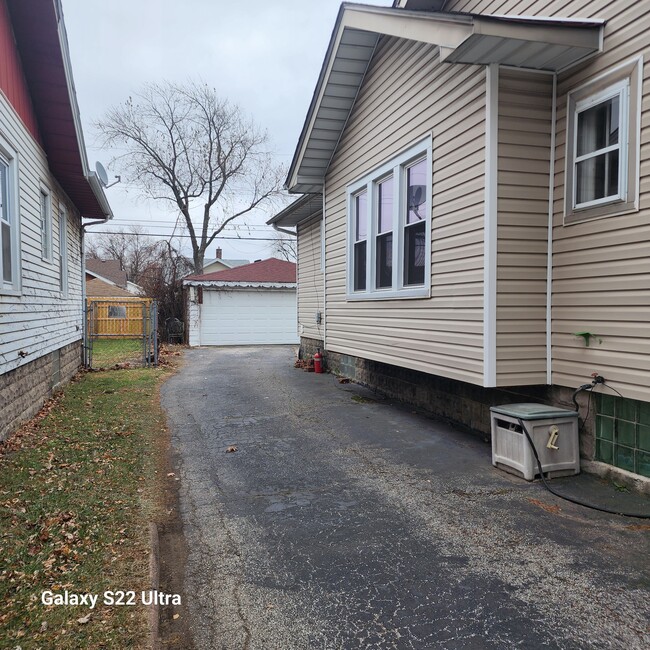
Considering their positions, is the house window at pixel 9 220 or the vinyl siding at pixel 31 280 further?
the house window at pixel 9 220

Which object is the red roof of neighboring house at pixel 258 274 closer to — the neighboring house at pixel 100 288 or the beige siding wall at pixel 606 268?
the neighboring house at pixel 100 288

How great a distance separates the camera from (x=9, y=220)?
6.29 meters

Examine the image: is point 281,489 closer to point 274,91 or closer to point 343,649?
point 343,649

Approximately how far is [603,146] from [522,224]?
36.8 inches

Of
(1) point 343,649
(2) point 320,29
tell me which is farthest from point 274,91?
(1) point 343,649

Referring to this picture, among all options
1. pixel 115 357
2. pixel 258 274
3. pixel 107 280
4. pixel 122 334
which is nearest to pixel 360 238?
pixel 122 334

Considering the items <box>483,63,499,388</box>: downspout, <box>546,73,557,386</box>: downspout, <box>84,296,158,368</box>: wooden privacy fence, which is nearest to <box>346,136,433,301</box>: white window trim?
<box>483,63,499,388</box>: downspout

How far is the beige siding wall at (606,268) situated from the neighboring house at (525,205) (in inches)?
0.5

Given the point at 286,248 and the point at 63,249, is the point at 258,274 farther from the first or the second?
the point at 286,248

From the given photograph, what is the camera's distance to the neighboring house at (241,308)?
2045 centimetres

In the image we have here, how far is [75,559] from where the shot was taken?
10.1 ft

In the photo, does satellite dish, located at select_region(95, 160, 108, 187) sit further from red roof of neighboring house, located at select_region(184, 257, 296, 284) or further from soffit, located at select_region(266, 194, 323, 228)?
red roof of neighboring house, located at select_region(184, 257, 296, 284)

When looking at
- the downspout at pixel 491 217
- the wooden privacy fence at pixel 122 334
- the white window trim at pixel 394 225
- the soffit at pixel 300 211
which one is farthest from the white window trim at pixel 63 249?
the downspout at pixel 491 217

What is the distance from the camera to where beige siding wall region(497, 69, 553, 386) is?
4871mm
